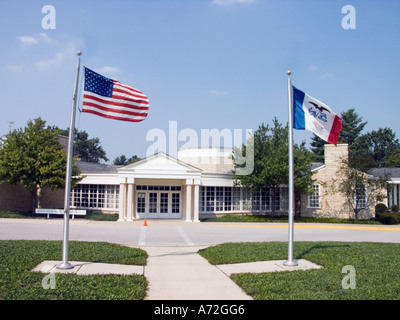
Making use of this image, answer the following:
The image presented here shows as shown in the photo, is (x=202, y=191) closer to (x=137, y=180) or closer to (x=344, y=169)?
(x=137, y=180)

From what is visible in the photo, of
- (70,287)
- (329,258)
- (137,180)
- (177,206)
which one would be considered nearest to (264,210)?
(177,206)

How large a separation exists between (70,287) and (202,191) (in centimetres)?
2155

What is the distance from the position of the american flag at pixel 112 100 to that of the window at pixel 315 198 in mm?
22330

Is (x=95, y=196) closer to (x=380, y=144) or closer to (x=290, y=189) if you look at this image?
→ (x=290, y=189)

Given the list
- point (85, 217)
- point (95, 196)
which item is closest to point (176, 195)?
point (95, 196)

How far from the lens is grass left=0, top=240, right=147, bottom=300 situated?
6.69m

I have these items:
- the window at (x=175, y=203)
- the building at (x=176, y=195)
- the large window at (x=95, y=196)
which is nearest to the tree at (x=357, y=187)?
the building at (x=176, y=195)

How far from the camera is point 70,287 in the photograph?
7.14 m

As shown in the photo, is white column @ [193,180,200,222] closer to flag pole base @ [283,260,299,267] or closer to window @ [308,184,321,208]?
window @ [308,184,321,208]

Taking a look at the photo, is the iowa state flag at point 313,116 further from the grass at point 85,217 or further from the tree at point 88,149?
the tree at point 88,149

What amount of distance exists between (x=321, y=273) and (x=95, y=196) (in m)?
22.8

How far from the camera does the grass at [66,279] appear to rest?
669cm
